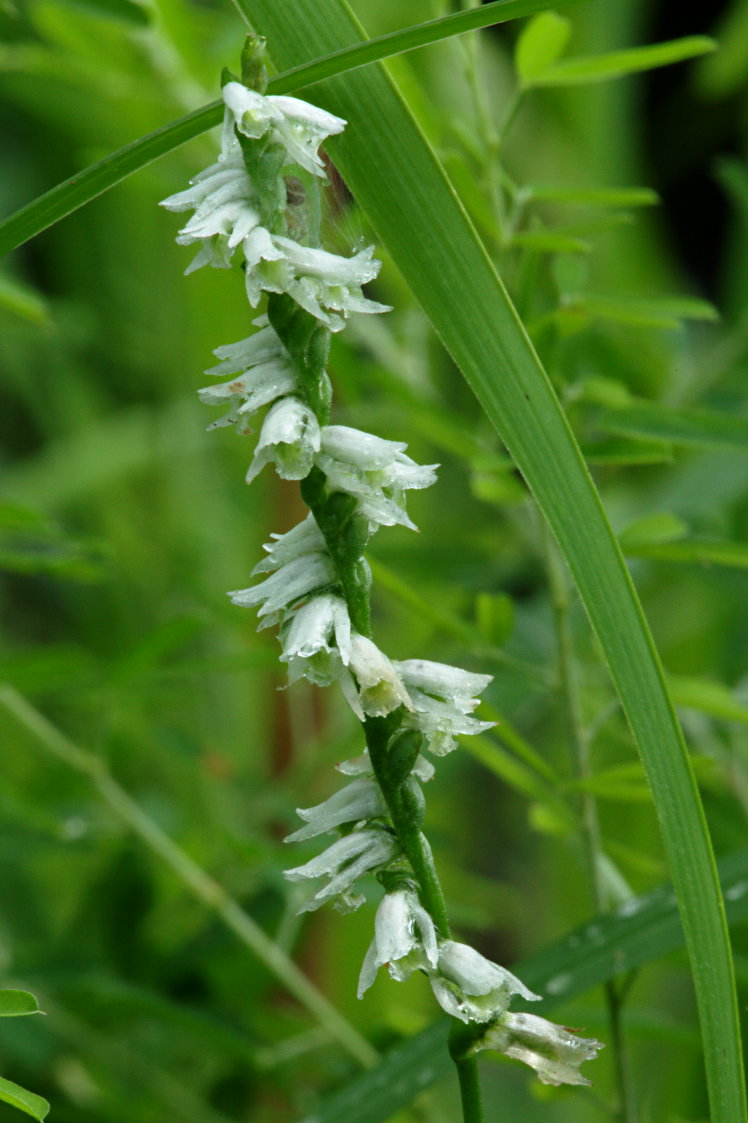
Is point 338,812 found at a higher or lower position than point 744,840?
lower

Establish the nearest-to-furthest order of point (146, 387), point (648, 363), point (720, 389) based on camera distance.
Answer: point (720, 389) < point (648, 363) < point (146, 387)

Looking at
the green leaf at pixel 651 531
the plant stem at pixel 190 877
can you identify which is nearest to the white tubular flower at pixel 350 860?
the green leaf at pixel 651 531

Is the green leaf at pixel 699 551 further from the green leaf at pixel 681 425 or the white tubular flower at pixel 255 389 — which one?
the white tubular flower at pixel 255 389

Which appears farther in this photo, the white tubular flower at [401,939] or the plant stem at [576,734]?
the plant stem at [576,734]

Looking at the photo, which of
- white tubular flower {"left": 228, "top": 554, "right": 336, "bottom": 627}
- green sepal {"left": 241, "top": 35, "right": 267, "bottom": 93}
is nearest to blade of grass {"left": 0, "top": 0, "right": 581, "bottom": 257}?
green sepal {"left": 241, "top": 35, "right": 267, "bottom": 93}

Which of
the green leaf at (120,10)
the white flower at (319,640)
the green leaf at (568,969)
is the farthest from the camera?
the green leaf at (120,10)

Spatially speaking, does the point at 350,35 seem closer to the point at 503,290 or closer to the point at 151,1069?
the point at 503,290

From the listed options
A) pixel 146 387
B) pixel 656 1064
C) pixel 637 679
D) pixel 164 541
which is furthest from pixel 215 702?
pixel 637 679

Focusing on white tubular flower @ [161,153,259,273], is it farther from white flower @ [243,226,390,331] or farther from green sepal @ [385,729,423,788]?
green sepal @ [385,729,423,788]

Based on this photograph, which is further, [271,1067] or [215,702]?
[215,702]
